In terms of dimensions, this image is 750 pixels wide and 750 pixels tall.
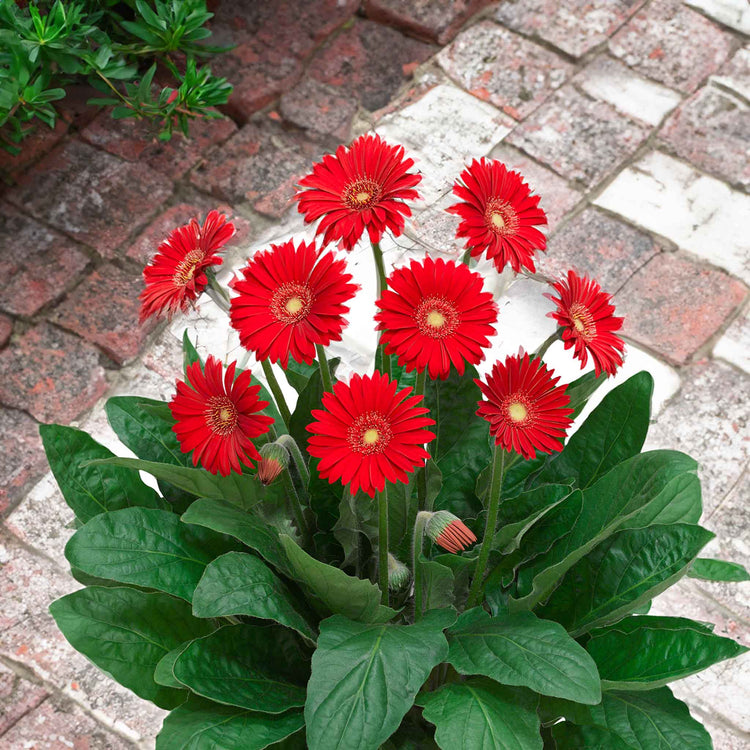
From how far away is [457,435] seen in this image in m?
1.37

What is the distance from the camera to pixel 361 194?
106 cm

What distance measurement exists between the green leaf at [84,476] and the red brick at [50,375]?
851 millimetres

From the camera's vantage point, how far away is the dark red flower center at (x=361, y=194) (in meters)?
1.05

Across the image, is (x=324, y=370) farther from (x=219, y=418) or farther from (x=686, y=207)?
(x=686, y=207)

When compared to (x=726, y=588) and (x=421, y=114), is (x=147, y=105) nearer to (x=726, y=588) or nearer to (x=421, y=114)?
(x=421, y=114)

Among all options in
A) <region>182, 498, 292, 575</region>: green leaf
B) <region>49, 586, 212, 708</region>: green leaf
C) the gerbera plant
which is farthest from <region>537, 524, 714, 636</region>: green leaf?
<region>49, 586, 212, 708</region>: green leaf

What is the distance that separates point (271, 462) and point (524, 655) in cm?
34

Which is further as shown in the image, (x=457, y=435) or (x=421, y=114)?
(x=421, y=114)

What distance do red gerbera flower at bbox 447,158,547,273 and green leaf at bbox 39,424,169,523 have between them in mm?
597

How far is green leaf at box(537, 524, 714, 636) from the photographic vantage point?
1.20 m

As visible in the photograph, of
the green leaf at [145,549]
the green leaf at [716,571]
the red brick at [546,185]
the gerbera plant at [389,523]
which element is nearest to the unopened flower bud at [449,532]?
the gerbera plant at [389,523]

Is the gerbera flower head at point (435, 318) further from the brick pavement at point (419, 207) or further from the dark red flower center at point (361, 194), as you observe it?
the brick pavement at point (419, 207)

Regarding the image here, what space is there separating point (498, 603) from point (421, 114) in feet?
5.57

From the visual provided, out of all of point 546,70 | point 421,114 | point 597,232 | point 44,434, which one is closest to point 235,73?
point 421,114
